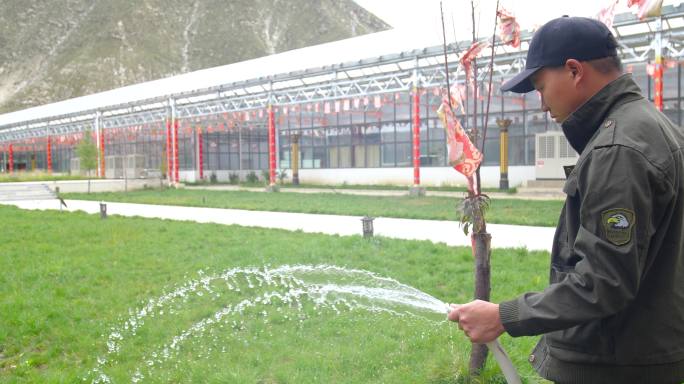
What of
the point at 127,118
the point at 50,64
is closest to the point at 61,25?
the point at 50,64

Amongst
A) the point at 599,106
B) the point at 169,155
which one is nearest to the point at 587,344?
the point at 599,106

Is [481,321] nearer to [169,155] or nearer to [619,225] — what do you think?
[619,225]

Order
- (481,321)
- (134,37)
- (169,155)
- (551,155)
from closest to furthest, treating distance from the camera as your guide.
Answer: (481,321) → (551,155) → (169,155) → (134,37)

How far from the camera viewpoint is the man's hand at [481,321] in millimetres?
2088

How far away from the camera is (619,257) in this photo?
1.78 m

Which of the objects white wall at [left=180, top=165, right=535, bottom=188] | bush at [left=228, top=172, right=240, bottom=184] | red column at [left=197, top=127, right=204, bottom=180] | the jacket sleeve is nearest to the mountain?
red column at [left=197, top=127, right=204, bottom=180]

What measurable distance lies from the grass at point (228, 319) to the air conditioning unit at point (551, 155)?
19.4 metres

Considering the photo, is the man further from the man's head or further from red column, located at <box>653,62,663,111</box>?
red column, located at <box>653,62,663,111</box>

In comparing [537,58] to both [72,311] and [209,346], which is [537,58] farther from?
[72,311]

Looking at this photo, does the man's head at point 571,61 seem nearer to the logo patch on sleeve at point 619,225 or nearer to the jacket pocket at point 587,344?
the logo patch on sleeve at point 619,225

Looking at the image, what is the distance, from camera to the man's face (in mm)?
2107

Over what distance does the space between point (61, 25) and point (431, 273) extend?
6104 inches

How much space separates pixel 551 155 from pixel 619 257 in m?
28.0

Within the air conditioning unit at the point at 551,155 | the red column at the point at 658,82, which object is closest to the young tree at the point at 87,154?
the air conditioning unit at the point at 551,155
